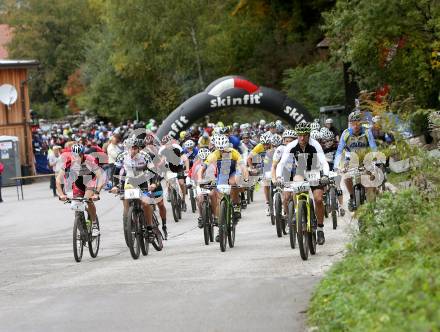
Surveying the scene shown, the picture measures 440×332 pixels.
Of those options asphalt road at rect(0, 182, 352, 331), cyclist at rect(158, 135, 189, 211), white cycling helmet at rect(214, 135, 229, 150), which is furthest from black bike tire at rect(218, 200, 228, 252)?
cyclist at rect(158, 135, 189, 211)

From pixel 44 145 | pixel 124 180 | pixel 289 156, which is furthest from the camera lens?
pixel 44 145

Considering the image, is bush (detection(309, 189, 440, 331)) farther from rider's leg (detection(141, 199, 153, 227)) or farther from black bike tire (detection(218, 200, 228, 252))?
rider's leg (detection(141, 199, 153, 227))

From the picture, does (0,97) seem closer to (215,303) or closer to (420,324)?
(215,303)

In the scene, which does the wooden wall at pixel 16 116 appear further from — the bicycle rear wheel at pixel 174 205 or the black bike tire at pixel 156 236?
the black bike tire at pixel 156 236

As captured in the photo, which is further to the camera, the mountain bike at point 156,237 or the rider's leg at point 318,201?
the mountain bike at point 156,237

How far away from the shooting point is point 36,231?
22.7 metres

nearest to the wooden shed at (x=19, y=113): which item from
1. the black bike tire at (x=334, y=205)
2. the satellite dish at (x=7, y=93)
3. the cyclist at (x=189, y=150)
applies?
the satellite dish at (x=7, y=93)

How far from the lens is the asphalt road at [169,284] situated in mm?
9961

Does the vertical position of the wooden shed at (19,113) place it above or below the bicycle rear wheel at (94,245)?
above

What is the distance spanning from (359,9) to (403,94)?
2828 mm

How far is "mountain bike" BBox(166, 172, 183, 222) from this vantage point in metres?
22.0

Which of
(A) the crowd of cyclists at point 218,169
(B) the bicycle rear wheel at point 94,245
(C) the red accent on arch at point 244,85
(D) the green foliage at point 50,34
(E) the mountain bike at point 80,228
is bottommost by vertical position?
(B) the bicycle rear wheel at point 94,245

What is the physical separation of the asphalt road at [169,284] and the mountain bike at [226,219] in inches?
9.1

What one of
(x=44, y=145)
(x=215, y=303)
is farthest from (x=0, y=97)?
(x=215, y=303)
